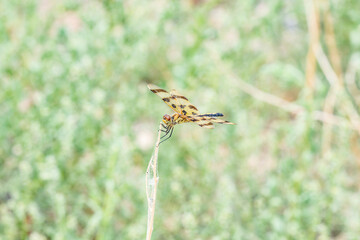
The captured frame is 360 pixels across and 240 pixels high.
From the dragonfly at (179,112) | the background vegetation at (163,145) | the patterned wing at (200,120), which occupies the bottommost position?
the patterned wing at (200,120)

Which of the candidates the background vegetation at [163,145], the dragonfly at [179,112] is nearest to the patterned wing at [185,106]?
the dragonfly at [179,112]

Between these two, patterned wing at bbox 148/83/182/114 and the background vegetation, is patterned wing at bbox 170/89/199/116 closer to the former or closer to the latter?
patterned wing at bbox 148/83/182/114

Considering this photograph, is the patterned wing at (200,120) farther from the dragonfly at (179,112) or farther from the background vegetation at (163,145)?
the background vegetation at (163,145)

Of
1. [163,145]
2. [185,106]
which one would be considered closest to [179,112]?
[185,106]

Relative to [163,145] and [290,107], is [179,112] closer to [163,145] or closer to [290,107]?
[163,145]

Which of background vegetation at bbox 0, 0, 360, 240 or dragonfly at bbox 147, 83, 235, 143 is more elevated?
background vegetation at bbox 0, 0, 360, 240

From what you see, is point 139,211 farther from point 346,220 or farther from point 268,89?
point 268,89

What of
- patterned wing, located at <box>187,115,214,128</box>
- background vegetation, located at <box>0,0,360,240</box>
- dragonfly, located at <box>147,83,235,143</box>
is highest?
background vegetation, located at <box>0,0,360,240</box>

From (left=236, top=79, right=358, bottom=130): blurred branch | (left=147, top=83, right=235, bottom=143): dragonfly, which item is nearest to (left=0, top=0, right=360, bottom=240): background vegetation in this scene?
(left=236, top=79, right=358, bottom=130): blurred branch

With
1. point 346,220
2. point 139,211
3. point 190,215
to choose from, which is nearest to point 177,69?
point 139,211
